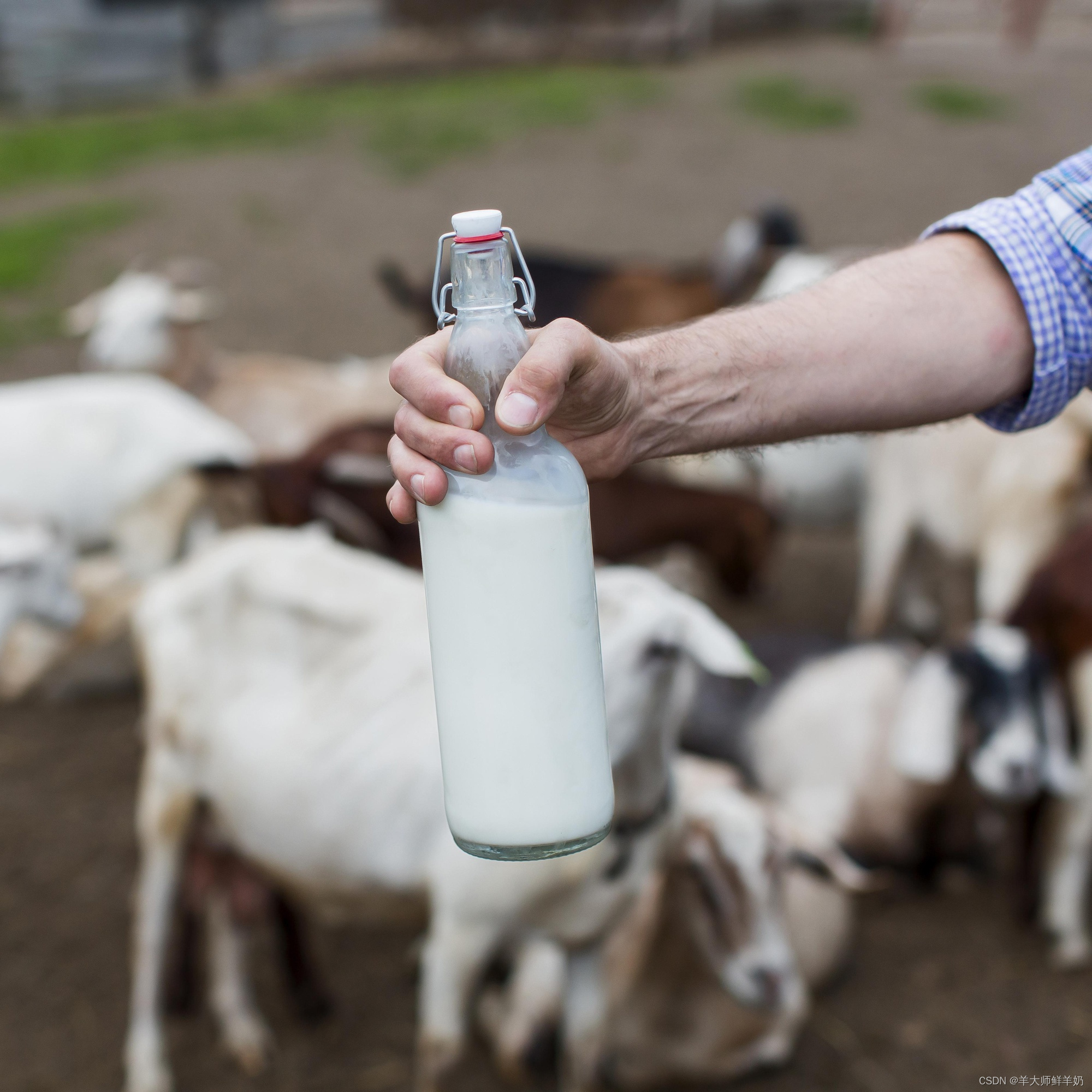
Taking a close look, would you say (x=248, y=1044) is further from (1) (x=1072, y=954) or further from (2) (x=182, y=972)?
(1) (x=1072, y=954)

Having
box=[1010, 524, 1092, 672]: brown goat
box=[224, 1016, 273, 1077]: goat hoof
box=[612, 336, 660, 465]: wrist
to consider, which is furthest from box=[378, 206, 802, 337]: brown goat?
box=[612, 336, 660, 465]: wrist

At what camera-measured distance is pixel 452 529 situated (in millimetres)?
1294

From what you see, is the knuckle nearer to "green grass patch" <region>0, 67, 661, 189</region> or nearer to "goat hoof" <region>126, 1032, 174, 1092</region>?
"goat hoof" <region>126, 1032, 174, 1092</region>

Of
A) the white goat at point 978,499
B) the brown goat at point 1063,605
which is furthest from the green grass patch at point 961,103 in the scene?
the brown goat at point 1063,605

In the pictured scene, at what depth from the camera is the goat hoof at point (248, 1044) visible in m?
3.43

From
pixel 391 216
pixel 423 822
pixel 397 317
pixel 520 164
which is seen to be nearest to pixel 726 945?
pixel 423 822

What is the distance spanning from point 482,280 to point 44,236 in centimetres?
1145

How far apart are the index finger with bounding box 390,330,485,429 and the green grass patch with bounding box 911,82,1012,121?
14635 millimetres

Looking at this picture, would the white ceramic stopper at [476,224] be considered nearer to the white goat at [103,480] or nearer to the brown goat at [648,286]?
the white goat at [103,480]

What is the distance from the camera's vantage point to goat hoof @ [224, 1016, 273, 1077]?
3432 mm

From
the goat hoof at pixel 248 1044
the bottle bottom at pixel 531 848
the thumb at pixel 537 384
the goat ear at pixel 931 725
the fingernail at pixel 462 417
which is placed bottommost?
the goat hoof at pixel 248 1044

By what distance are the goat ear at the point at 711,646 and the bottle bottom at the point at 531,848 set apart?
1148mm

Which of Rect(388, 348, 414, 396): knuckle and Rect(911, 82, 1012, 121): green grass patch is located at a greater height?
Rect(388, 348, 414, 396): knuckle

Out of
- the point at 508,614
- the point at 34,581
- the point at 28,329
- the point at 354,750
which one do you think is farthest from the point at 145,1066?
the point at 28,329
